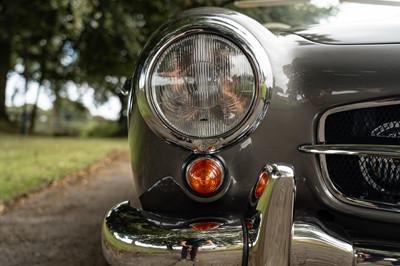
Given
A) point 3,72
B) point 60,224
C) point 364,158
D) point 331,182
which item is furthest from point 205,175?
point 3,72

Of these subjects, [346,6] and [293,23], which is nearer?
[346,6]

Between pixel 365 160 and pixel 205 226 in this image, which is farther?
pixel 365 160

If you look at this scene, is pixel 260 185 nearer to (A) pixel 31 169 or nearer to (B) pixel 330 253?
(B) pixel 330 253

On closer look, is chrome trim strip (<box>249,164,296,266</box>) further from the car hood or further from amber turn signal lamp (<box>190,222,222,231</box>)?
the car hood

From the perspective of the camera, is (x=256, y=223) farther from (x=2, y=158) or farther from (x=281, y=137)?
(x=2, y=158)

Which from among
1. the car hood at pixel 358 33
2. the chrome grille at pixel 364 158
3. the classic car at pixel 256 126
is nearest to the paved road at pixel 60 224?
the classic car at pixel 256 126

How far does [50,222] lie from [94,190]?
5.37ft

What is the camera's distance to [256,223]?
119 cm

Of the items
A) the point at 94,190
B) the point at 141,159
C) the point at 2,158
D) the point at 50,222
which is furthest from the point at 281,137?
the point at 2,158

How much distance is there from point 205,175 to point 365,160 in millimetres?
504

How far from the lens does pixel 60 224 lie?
3.52m

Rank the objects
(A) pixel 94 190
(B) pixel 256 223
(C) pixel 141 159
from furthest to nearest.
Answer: (A) pixel 94 190, (C) pixel 141 159, (B) pixel 256 223

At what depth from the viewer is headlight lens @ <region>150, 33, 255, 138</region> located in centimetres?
136

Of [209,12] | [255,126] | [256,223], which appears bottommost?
[256,223]
